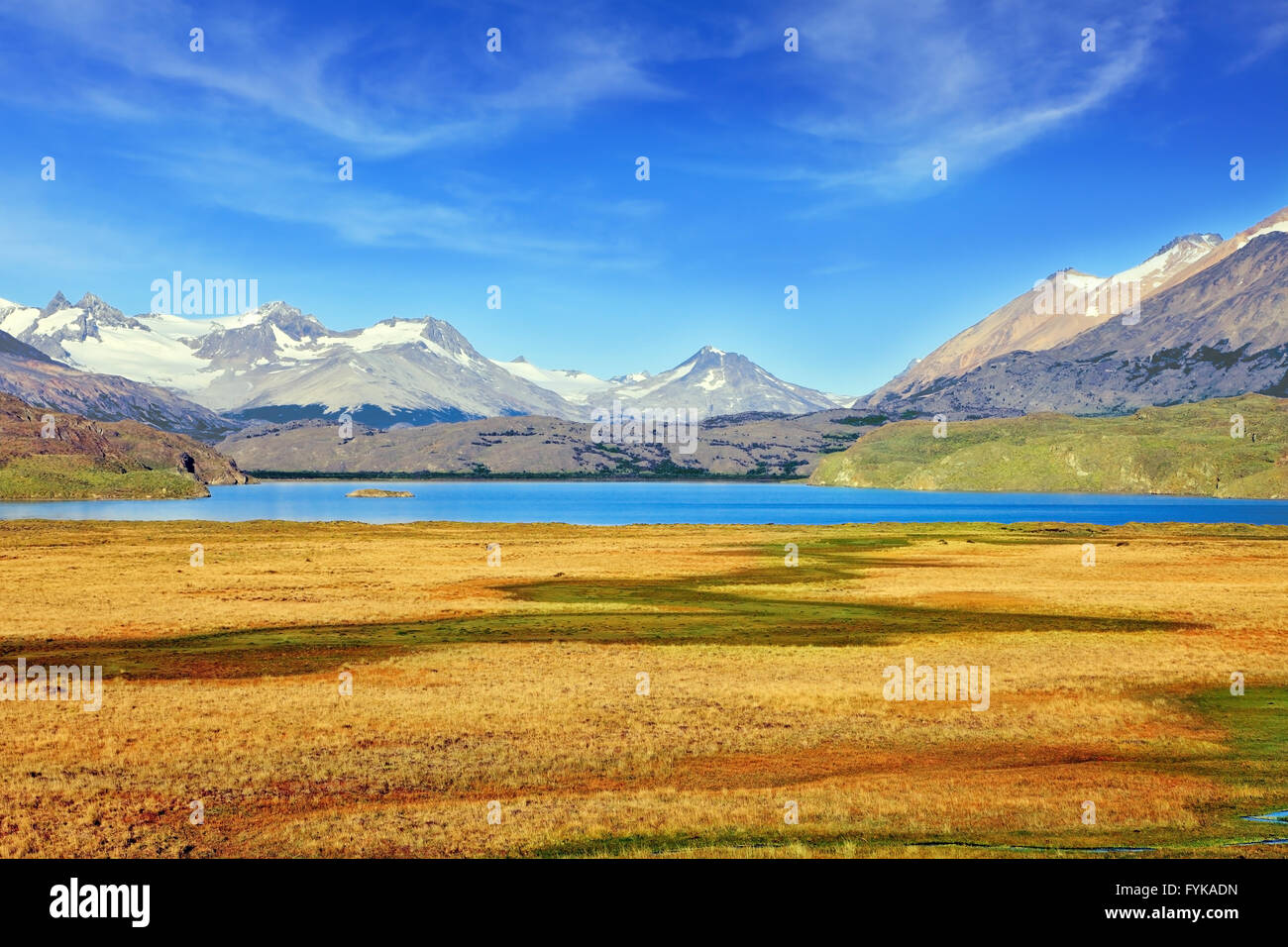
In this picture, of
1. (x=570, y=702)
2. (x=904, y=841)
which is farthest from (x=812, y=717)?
(x=904, y=841)

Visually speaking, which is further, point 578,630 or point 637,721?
point 578,630

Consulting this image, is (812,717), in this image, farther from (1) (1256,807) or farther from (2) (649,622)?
(2) (649,622)

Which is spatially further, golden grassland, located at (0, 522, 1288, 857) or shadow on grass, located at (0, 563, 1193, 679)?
shadow on grass, located at (0, 563, 1193, 679)

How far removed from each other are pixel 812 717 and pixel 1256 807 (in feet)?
50.7

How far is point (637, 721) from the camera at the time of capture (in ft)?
122

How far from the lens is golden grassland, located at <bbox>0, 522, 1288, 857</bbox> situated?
80.2 feet

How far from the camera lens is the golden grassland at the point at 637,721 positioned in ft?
80.2

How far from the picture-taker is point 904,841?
75.4 feet

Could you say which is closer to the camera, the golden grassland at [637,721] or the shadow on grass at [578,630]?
the golden grassland at [637,721]
